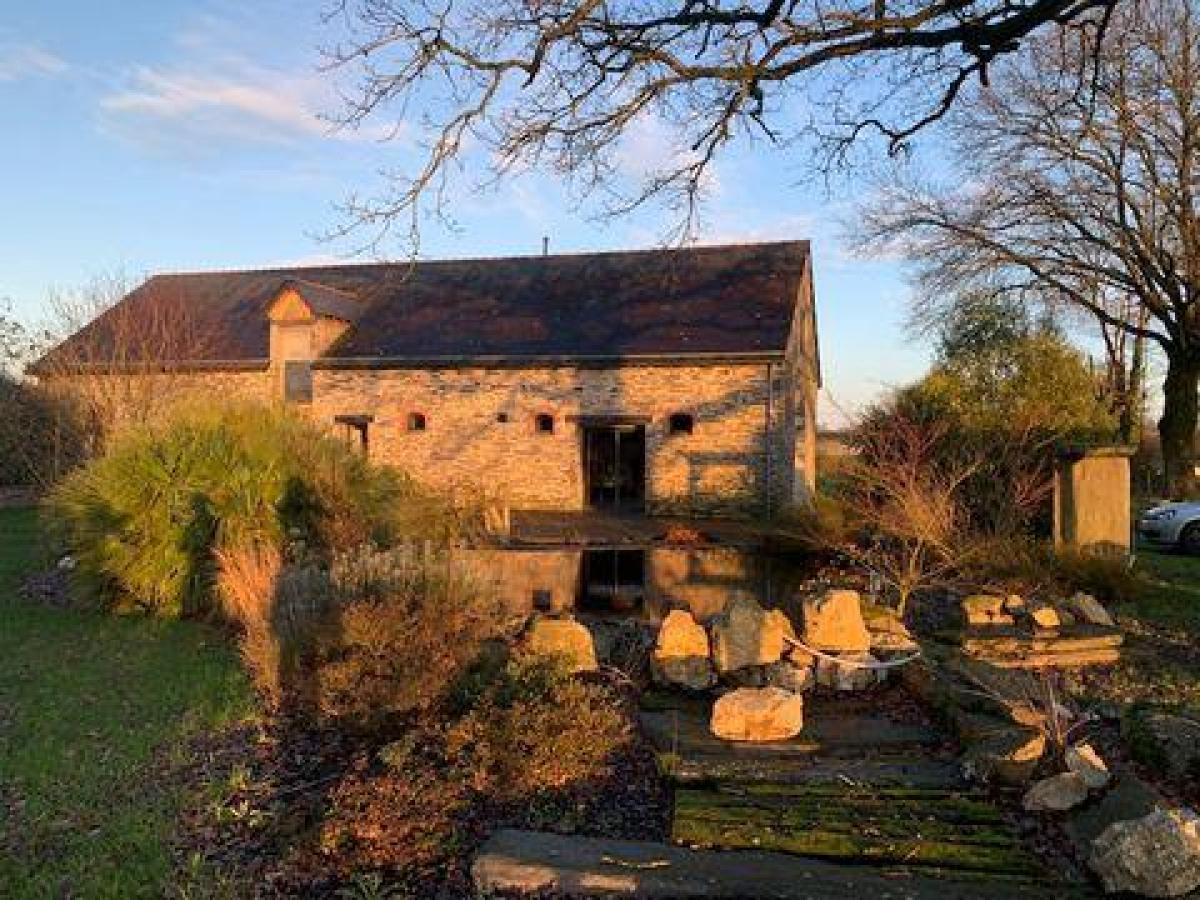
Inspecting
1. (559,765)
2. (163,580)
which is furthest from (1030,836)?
(163,580)

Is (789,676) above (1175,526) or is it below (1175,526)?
below

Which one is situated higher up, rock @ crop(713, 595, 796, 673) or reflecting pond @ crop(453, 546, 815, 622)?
rock @ crop(713, 595, 796, 673)

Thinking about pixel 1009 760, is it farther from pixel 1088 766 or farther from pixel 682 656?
pixel 682 656

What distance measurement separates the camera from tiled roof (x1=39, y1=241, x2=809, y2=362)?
2186cm

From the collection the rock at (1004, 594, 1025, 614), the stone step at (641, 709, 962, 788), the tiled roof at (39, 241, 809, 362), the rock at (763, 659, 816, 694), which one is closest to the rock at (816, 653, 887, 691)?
the rock at (763, 659, 816, 694)

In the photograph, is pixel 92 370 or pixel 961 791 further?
pixel 92 370

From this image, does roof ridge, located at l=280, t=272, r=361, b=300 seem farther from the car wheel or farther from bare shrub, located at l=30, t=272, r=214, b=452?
the car wheel

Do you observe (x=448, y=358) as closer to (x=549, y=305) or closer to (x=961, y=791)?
(x=549, y=305)

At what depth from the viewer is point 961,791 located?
A: 5.03 meters

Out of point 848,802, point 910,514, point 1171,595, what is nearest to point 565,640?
point 848,802

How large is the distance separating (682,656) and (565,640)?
2.96 feet

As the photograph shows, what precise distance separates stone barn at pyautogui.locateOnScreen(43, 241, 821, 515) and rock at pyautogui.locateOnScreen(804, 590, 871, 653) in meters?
12.7

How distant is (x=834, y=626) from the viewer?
7793 mm

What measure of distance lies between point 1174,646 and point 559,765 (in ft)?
22.3
